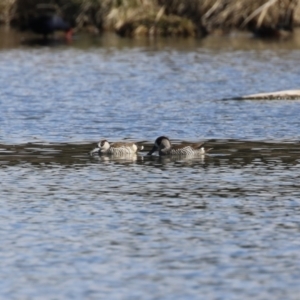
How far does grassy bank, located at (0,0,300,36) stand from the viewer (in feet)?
144

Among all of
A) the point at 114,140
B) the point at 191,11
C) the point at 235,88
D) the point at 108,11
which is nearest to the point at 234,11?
the point at 191,11

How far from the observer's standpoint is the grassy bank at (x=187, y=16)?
43.8 m

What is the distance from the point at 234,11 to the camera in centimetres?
4469

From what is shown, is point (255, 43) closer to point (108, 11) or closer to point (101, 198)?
point (108, 11)

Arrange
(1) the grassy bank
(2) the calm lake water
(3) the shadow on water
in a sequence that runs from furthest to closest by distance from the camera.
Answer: (1) the grassy bank
(3) the shadow on water
(2) the calm lake water

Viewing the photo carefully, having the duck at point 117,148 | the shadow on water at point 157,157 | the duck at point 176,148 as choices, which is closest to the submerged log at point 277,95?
the shadow on water at point 157,157

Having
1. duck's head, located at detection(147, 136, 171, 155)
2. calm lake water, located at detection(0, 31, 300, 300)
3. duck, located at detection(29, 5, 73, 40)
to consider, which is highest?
duck, located at detection(29, 5, 73, 40)

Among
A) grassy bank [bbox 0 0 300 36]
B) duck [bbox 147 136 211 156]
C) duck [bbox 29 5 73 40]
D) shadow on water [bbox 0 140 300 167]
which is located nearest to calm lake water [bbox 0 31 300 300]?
shadow on water [bbox 0 140 300 167]

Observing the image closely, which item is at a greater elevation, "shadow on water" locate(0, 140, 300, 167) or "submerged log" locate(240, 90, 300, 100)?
"submerged log" locate(240, 90, 300, 100)

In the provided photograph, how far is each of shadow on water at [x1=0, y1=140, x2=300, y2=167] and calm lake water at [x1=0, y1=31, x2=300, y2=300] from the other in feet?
0.09

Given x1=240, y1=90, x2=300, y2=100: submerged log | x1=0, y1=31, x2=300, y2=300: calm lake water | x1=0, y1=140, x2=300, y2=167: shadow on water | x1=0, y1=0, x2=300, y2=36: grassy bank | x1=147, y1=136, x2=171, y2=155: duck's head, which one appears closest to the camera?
x1=0, y1=31, x2=300, y2=300: calm lake water

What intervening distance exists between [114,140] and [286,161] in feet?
10.7

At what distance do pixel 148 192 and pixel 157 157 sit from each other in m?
2.93

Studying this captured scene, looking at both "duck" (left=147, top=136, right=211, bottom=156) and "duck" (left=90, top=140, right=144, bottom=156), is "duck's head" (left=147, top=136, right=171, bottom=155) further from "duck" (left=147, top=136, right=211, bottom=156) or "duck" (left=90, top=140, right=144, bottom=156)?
"duck" (left=90, top=140, right=144, bottom=156)
